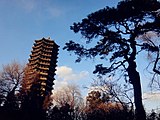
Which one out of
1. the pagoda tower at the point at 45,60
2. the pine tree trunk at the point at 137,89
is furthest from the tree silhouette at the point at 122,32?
the pagoda tower at the point at 45,60

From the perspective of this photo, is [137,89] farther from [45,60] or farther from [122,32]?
[45,60]

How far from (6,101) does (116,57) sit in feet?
75.5

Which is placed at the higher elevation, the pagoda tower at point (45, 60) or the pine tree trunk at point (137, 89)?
the pagoda tower at point (45, 60)

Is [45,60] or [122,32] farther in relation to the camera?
[45,60]

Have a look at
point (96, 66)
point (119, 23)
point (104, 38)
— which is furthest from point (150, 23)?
point (96, 66)

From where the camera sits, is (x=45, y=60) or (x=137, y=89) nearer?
(x=137, y=89)

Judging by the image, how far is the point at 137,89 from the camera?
15.0 m

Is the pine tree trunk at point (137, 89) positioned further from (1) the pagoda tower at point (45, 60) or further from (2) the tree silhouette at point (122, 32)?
(1) the pagoda tower at point (45, 60)

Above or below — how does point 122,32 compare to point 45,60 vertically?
below

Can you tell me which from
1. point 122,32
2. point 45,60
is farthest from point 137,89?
point 45,60

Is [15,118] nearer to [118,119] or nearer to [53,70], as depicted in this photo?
Result: [118,119]

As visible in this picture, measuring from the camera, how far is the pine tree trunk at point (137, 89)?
14.2 metres

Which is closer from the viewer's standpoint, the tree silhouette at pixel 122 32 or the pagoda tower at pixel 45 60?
the tree silhouette at pixel 122 32

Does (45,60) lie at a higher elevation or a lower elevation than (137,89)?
higher
